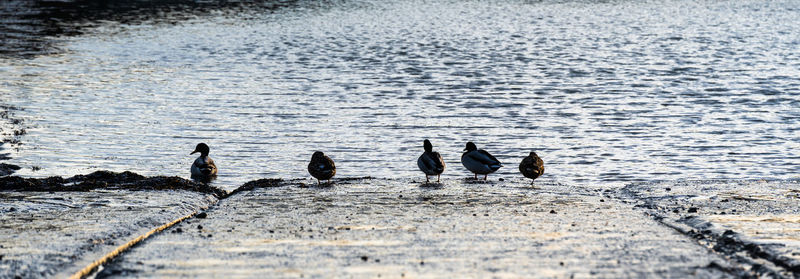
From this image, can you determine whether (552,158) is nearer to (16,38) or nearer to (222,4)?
(16,38)

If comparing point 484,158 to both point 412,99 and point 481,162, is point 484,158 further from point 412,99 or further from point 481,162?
point 412,99

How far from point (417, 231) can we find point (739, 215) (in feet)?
13.3

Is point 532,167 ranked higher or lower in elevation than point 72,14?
higher

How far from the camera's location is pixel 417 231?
1049 cm

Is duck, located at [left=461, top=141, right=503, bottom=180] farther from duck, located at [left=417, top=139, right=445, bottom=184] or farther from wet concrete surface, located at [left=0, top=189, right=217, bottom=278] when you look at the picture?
wet concrete surface, located at [left=0, top=189, right=217, bottom=278]

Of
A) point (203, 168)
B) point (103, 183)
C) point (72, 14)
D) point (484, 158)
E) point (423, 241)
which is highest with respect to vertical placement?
point (423, 241)

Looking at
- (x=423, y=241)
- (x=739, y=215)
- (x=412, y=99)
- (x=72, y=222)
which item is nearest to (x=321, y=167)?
(x=72, y=222)

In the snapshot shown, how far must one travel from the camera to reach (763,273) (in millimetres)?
8430

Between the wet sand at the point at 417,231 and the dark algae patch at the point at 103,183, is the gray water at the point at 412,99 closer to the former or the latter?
the dark algae patch at the point at 103,183

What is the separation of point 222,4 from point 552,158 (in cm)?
6233

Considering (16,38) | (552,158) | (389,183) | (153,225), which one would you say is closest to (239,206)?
(153,225)

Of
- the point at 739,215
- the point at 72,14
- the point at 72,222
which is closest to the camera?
the point at 72,222

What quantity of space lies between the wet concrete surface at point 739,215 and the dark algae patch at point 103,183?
22.2 ft

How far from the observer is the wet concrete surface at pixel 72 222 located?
8.92 metres
